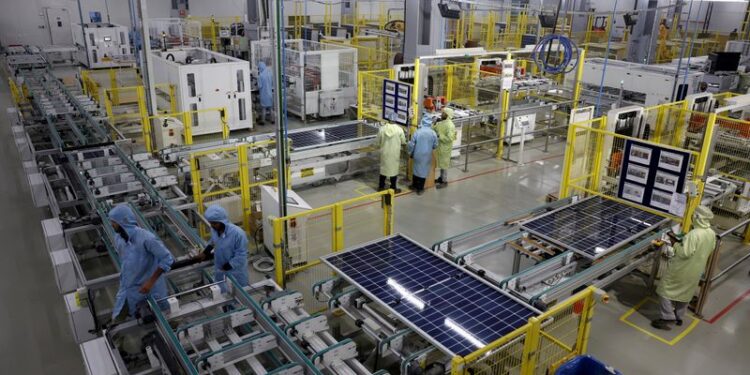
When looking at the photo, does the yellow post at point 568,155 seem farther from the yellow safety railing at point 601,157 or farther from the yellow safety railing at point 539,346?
the yellow safety railing at point 539,346

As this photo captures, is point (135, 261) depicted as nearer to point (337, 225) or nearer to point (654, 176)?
point (337, 225)

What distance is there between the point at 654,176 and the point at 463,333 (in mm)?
3858

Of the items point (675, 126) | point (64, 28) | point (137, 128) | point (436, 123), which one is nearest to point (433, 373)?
point (436, 123)

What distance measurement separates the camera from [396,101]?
405 inches

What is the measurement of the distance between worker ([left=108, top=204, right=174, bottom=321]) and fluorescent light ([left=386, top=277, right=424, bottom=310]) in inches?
85.4

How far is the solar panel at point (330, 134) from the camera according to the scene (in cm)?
1027

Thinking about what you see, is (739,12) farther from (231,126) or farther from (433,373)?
(433,373)

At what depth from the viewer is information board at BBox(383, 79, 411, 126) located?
1004 cm

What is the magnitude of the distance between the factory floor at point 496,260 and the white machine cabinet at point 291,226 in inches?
78.7

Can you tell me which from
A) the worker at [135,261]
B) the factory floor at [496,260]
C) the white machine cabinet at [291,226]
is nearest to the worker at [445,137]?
the factory floor at [496,260]

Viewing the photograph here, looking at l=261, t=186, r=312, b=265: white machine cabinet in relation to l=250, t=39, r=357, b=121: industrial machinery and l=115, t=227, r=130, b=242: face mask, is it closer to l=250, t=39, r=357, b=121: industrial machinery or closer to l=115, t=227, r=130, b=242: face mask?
l=115, t=227, r=130, b=242: face mask

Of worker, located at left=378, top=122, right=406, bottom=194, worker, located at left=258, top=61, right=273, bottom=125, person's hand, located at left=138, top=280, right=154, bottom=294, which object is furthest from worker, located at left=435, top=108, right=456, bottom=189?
person's hand, located at left=138, top=280, right=154, bottom=294

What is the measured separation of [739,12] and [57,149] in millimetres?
30931

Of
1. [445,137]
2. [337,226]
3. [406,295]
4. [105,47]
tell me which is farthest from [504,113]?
[105,47]
